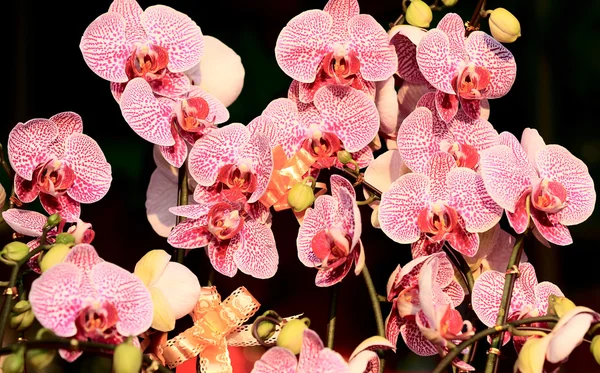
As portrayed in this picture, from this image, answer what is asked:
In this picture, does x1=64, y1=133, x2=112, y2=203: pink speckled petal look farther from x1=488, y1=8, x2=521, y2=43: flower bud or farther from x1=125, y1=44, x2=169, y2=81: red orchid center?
x1=488, y1=8, x2=521, y2=43: flower bud

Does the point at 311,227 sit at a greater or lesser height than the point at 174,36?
lesser

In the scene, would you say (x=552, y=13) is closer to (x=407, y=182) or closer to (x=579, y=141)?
(x=579, y=141)

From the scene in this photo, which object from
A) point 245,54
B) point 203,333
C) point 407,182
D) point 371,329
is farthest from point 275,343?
point 245,54

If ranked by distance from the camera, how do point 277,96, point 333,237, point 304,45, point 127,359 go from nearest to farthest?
point 127,359, point 333,237, point 304,45, point 277,96

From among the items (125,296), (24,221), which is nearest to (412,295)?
(125,296)

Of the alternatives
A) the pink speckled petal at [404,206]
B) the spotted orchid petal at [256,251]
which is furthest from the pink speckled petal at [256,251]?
the pink speckled petal at [404,206]

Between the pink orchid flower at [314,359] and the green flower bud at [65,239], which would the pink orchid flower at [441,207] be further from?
the green flower bud at [65,239]

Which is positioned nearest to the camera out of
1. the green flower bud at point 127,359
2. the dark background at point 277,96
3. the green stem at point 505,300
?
the green flower bud at point 127,359

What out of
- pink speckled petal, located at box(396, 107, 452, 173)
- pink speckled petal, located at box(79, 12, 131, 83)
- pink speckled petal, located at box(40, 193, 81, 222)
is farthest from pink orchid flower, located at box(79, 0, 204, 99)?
pink speckled petal, located at box(396, 107, 452, 173)

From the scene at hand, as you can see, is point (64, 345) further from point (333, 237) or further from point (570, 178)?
point (570, 178)
